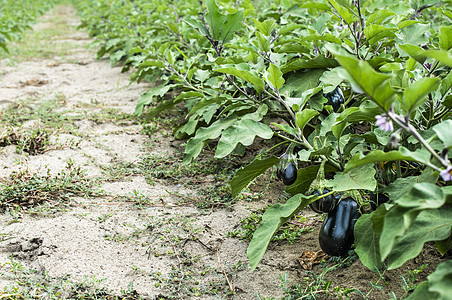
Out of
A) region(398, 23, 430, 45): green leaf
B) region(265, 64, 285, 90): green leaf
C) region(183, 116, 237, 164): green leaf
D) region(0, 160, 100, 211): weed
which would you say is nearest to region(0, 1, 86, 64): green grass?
region(0, 160, 100, 211): weed

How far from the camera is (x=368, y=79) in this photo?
39.9 inches

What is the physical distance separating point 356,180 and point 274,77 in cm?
58

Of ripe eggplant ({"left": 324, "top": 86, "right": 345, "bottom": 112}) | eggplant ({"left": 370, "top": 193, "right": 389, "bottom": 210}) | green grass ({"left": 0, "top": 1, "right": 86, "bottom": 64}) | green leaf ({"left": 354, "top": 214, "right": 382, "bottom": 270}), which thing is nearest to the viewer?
green leaf ({"left": 354, "top": 214, "right": 382, "bottom": 270})

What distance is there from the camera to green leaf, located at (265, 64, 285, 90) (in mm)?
1745

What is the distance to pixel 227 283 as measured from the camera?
1.66 meters

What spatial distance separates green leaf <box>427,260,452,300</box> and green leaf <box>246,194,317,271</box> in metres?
0.54

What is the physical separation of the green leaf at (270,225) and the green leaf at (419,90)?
493 millimetres

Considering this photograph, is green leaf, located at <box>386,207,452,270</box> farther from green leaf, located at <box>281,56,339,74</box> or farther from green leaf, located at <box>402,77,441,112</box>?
green leaf, located at <box>281,56,339,74</box>

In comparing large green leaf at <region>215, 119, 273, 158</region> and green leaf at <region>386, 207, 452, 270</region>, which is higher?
large green leaf at <region>215, 119, 273, 158</region>

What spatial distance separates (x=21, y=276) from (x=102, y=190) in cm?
73

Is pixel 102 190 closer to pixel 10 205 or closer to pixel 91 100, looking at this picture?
pixel 10 205

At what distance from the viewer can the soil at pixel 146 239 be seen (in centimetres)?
162

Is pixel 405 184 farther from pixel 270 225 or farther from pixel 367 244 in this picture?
pixel 270 225

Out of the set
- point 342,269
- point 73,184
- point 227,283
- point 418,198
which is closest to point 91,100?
point 73,184
